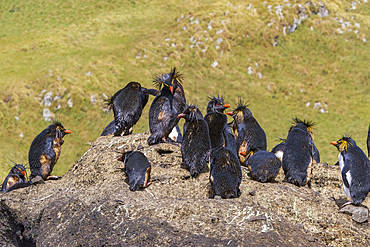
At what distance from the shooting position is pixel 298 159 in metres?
8.34

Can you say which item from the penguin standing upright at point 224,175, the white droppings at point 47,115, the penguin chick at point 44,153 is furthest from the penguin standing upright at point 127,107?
the white droppings at point 47,115

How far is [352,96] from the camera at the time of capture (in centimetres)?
2848

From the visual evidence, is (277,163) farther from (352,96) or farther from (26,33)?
(26,33)

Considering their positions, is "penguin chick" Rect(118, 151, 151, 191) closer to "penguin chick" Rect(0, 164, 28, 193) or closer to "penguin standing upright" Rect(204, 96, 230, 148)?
"penguin standing upright" Rect(204, 96, 230, 148)

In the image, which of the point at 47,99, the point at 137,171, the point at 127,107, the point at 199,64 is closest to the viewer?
the point at 137,171

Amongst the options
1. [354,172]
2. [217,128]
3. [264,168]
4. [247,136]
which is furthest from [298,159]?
[247,136]

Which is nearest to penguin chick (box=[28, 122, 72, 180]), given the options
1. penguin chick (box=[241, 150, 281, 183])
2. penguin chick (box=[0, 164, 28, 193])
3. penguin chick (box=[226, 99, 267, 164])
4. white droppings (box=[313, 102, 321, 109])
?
penguin chick (box=[0, 164, 28, 193])

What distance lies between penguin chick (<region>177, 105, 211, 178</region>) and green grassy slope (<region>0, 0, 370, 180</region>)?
530 inches

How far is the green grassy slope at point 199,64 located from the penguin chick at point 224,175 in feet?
47.3

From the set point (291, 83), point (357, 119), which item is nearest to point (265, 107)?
point (291, 83)

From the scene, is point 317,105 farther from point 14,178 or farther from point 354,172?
point 14,178

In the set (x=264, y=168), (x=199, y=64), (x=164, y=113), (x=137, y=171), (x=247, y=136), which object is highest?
(x=199, y=64)

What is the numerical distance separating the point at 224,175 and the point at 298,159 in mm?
1910

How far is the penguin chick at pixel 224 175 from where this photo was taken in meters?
7.17
